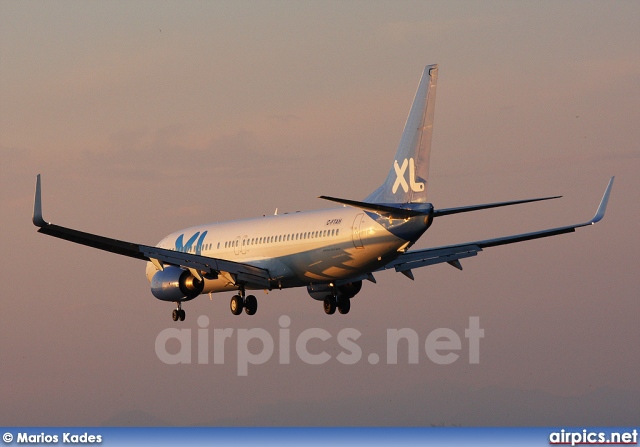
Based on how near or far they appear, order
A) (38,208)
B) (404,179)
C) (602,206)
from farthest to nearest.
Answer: (602,206), (404,179), (38,208)

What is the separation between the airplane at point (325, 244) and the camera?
221 ft

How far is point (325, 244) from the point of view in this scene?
7144 centimetres

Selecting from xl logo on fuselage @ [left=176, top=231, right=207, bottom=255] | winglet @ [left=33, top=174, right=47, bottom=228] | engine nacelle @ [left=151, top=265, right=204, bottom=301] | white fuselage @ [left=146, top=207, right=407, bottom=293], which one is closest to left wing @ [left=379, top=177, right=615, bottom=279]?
white fuselage @ [left=146, top=207, right=407, bottom=293]

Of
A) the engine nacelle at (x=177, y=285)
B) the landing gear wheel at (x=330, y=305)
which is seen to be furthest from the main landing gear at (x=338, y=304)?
the engine nacelle at (x=177, y=285)

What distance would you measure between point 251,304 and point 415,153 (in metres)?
15.2

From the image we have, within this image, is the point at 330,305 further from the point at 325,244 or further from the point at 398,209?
the point at 398,209

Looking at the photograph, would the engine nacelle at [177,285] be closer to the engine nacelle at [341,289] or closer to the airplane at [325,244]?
the airplane at [325,244]

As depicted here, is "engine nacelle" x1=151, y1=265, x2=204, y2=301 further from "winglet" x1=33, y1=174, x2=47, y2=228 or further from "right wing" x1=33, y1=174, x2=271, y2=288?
"winglet" x1=33, y1=174, x2=47, y2=228

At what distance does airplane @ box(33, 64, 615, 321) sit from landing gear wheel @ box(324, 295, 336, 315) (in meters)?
0.08

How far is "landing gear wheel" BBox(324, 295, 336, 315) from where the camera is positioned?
79188 millimetres

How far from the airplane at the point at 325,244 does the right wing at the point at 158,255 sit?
5cm

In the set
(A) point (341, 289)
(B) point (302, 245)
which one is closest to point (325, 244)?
(B) point (302, 245)

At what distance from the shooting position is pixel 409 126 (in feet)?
227

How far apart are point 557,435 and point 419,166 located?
32693 mm
